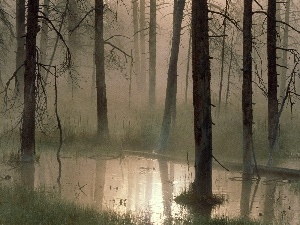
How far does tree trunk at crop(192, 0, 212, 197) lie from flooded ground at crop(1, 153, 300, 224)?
737 mm

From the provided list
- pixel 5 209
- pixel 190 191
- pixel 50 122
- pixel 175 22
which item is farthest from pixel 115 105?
pixel 5 209

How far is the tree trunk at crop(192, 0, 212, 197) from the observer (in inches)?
465

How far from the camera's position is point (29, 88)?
53.2 feet

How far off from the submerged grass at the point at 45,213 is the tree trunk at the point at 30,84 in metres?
5.13

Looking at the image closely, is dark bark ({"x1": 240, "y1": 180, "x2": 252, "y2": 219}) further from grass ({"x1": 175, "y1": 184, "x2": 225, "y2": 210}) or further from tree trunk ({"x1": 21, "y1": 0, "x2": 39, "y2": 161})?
tree trunk ({"x1": 21, "y1": 0, "x2": 39, "y2": 161})

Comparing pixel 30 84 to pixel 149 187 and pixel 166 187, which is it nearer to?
pixel 149 187

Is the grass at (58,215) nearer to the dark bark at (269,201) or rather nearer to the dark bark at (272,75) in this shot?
the dark bark at (269,201)

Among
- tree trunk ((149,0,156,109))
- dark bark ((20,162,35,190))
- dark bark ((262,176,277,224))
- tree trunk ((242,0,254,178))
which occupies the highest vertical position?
tree trunk ((149,0,156,109))

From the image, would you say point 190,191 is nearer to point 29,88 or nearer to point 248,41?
point 248,41

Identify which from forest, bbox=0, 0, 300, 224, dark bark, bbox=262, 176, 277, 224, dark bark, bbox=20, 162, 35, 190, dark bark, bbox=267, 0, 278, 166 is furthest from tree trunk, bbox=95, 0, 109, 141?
dark bark, bbox=262, 176, 277, 224

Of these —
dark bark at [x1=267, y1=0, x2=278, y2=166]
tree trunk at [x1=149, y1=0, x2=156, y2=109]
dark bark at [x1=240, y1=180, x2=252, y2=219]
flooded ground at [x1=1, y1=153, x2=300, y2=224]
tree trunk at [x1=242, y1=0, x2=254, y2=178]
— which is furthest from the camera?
tree trunk at [x1=149, y1=0, x2=156, y2=109]

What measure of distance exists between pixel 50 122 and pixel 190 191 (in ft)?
37.2

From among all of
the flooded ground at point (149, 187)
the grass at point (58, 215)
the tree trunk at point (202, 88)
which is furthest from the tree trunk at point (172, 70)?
the grass at point (58, 215)

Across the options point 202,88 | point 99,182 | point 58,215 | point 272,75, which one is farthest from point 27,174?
point 272,75
